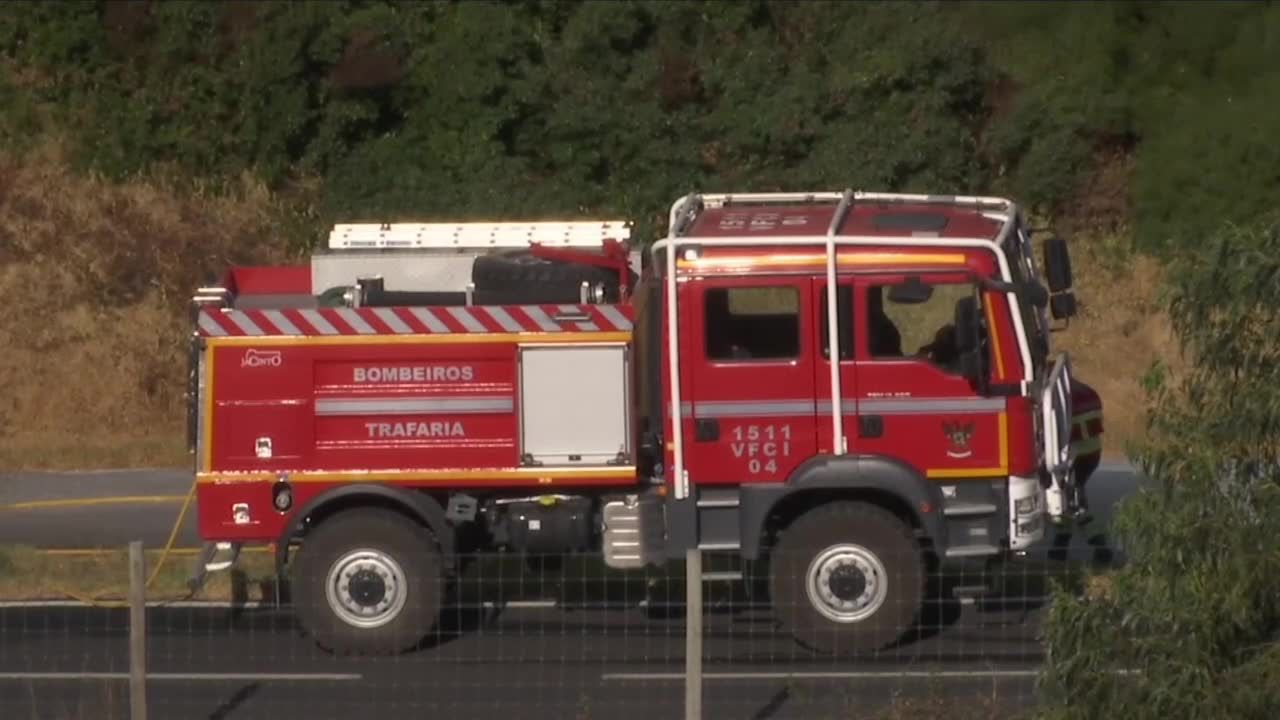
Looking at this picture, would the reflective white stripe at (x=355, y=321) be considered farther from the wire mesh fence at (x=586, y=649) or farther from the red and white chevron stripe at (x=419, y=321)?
the wire mesh fence at (x=586, y=649)

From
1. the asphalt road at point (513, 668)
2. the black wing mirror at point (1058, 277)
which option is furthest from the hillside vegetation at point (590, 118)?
the asphalt road at point (513, 668)

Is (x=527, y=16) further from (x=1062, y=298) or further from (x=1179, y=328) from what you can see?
(x=1179, y=328)

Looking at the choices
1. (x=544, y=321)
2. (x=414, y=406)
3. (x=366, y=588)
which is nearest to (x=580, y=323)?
(x=544, y=321)

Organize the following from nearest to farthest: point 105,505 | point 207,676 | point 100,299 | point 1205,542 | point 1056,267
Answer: point 1205,542 < point 207,676 < point 1056,267 < point 105,505 < point 100,299

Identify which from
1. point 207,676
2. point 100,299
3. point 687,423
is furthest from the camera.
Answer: point 100,299

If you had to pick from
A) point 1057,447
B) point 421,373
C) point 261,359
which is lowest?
point 1057,447

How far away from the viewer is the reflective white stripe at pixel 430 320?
12758mm

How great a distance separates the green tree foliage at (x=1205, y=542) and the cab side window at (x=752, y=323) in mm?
5117

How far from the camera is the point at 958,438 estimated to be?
12438 millimetres

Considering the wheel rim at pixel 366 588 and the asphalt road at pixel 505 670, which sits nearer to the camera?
the asphalt road at pixel 505 670

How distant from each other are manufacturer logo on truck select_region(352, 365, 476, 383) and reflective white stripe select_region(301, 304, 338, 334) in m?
0.29

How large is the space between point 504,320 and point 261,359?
4.82ft

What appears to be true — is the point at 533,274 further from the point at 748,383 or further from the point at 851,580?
the point at 851,580

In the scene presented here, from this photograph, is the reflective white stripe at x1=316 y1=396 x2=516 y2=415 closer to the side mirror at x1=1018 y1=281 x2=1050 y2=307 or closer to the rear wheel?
the rear wheel
